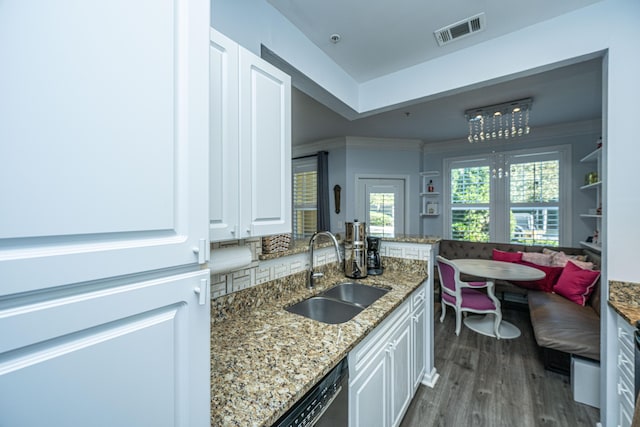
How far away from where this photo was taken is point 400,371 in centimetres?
169

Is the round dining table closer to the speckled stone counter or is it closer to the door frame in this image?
the speckled stone counter

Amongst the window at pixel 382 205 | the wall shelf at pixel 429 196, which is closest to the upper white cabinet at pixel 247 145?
the window at pixel 382 205

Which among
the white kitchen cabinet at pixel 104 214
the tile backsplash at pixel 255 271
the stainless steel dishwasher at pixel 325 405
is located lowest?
the stainless steel dishwasher at pixel 325 405

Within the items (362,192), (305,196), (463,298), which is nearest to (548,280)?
(463,298)

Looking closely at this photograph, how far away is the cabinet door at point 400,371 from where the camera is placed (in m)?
1.57

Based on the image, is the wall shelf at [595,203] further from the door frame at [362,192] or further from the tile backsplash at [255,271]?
the tile backsplash at [255,271]

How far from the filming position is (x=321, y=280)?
2039 millimetres

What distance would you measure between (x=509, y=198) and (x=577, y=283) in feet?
5.97

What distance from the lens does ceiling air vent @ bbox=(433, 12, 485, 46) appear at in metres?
1.74

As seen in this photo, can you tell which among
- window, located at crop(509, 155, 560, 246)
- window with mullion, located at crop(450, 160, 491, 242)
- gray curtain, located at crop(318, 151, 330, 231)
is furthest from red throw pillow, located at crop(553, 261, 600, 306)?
gray curtain, located at crop(318, 151, 330, 231)

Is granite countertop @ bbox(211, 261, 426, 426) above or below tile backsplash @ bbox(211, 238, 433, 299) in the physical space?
below

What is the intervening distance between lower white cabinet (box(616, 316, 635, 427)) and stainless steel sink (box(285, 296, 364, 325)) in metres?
1.36

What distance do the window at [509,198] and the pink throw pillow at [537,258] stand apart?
1.56ft

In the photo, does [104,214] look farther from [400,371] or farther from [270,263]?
[400,371]
